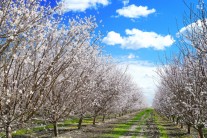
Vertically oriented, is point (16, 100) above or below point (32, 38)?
below

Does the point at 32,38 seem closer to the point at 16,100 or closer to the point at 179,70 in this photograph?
the point at 16,100

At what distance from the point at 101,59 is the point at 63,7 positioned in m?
25.1

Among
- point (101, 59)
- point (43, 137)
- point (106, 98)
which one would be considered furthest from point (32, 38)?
point (106, 98)

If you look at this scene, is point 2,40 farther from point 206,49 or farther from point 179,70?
point 179,70

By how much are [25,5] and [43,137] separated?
17.3 meters

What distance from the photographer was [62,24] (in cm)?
Answer: 1182

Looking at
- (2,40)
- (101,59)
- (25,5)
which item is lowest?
(2,40)

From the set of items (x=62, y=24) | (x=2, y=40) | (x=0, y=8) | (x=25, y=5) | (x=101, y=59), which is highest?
(x=101, y=59)

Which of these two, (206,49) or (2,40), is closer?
(2,40)

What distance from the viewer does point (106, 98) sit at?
36.9 meters

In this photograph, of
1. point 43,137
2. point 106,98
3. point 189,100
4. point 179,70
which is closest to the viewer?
point 189,100

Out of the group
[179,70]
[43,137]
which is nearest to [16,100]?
[179,70]

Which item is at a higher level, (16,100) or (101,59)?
(101,59)

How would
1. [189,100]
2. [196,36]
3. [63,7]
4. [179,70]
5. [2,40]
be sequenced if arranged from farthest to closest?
[179,70]
[189,100]
[196,36]
[63,7]
[2,40]
